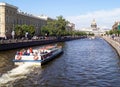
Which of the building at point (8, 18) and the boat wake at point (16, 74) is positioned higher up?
the building at point (8, 18)

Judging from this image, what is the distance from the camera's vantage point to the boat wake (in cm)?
2727

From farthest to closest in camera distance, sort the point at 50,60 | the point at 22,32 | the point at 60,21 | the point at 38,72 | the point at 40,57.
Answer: the point at 60,21 < the point at 22,32 < the point at 50,60 < the point at 40,57 < the point at 38,72

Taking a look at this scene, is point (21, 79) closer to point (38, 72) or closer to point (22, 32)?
point (38, 72)

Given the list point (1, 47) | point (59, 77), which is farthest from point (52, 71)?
point (1, 47)

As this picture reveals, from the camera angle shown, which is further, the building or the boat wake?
the building

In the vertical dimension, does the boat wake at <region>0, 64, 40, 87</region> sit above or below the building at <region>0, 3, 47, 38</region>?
below

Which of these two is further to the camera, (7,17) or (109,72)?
(7,17)

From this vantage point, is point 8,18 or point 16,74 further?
point 8,18

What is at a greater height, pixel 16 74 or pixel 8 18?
pixel 8 18

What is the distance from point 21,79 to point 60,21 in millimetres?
123658

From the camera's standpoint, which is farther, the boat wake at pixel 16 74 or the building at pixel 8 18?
the building at pixel 8 18

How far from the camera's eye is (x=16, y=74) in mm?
30688

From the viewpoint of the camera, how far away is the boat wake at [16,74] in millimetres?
27266

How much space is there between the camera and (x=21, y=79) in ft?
93.1
